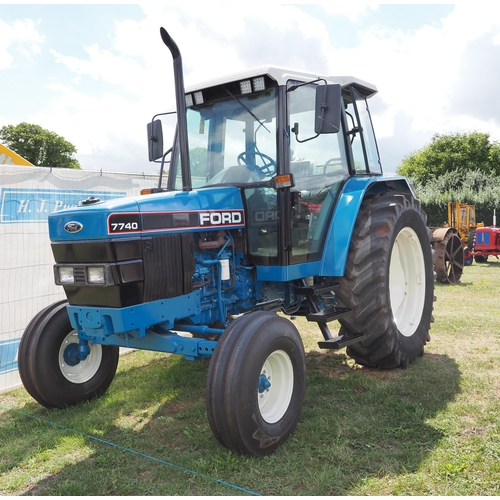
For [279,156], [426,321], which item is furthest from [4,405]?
[426,321]

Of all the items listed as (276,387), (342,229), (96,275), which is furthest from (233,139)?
(276,387)

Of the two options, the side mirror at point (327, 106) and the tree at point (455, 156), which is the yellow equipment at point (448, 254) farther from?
the tree at point (455, 156)

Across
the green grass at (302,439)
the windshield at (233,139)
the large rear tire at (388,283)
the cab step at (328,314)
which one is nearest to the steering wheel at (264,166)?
the windshield at (233,139)

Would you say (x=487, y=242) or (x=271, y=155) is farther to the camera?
(x=487, y=242)

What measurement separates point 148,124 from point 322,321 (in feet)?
7.33

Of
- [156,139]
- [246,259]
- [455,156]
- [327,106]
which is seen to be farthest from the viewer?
[455,156]

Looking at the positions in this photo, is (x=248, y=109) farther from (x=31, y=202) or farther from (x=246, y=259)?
(x=31, y=202)

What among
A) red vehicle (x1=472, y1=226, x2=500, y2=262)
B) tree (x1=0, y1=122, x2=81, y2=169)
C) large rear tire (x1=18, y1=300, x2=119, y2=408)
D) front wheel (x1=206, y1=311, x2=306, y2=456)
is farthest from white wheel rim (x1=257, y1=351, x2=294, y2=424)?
tree (x1=0, y1=122, x2=81, y2=169)

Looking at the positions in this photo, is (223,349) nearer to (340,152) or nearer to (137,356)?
(340,152)

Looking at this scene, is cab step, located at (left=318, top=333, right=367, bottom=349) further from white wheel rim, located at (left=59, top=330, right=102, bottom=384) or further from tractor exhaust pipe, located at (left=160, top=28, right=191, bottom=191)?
white wheel rim, located at (left=59, top=330, right=102, bottom=384)

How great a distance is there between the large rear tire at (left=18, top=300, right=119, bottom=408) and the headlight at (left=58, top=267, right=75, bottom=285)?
790mm

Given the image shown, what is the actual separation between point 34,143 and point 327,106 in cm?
4139

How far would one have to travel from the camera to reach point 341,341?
403 centimetres

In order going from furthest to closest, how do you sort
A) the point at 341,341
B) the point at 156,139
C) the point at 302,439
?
the point at 156,139
the point at 341,341
the point at 302,439
